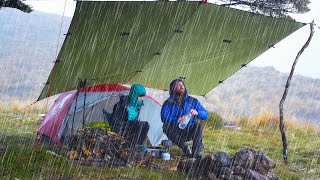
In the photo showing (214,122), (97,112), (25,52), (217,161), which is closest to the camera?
(217,161)

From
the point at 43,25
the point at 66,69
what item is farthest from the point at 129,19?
the point at 43,25

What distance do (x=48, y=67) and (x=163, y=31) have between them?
115ft

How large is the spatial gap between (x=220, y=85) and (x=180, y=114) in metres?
29.1

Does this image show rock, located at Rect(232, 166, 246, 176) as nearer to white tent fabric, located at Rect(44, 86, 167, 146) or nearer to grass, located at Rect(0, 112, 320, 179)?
grass, located at Rect(0, 112, 320, 179)

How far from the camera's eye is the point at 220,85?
3584 centimetres

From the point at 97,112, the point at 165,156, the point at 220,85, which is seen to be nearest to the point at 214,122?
the point at 97,112

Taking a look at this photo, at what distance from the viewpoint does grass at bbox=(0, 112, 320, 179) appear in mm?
5602

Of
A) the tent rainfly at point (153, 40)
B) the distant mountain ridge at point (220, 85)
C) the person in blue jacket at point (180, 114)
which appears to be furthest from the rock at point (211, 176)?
the distant mountain ridge at point (220, 85)

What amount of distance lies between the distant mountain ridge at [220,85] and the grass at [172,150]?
6.60 metres

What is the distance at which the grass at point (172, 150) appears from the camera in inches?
221

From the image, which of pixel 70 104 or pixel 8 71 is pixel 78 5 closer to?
pixel 70 104

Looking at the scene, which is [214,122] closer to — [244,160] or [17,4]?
[244,160]

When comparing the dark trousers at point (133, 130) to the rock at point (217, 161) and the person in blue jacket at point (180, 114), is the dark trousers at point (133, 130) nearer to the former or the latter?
the person in blue jacket at point (180, 114)

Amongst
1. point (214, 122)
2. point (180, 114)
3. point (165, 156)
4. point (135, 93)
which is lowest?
point (165, 156)
